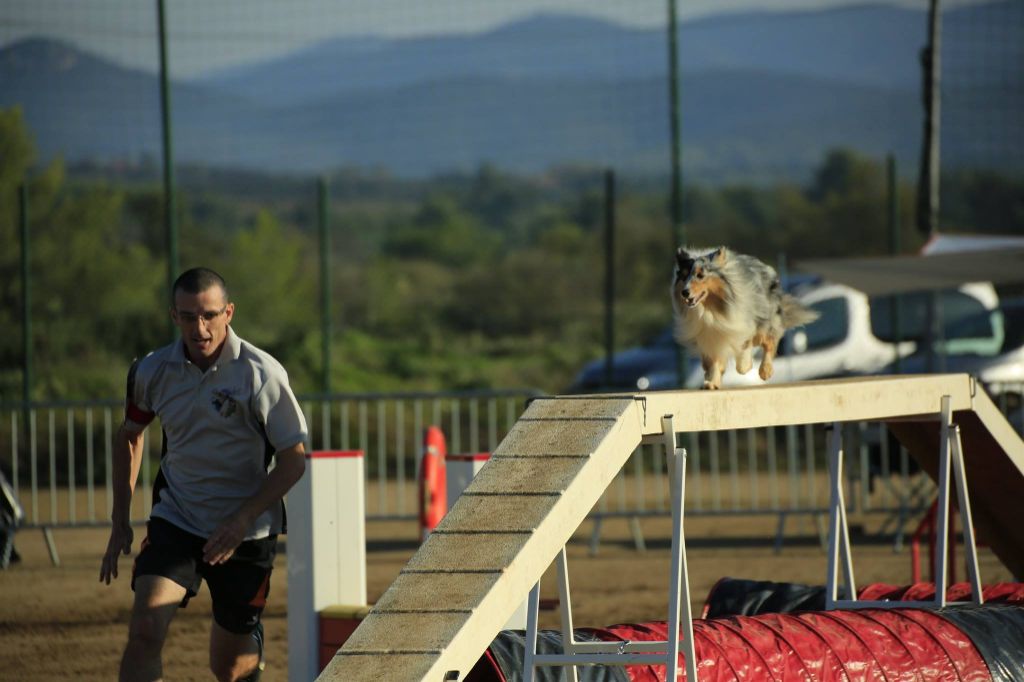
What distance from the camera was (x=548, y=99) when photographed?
4033 inches

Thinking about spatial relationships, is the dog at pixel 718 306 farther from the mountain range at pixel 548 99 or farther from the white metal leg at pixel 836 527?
the mountain range at pixel 548 99

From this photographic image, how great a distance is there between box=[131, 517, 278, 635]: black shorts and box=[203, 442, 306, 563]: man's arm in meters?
0.11

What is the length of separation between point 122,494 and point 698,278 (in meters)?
2.46

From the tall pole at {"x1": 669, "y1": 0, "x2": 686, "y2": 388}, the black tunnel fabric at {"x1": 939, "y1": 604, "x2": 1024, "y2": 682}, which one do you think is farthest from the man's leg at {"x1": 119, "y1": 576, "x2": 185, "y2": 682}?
the tall pole at {"x1": 669, "y1": 0, "x2": 686, "y2": 388}

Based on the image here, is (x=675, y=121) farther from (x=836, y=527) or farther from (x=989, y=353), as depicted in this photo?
(x=836, y=527)

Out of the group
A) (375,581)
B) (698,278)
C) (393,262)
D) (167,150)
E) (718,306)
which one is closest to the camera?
(698,278)

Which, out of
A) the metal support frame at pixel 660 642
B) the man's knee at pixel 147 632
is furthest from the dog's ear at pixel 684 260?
the man's knee at pixel 147 632

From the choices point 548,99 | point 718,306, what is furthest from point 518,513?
point 548,99

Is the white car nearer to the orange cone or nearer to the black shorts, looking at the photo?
the orange cone

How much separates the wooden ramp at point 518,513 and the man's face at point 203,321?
1162 millimetres

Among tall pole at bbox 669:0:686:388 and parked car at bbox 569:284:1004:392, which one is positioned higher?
tall pole at bbox 669:0:686:388

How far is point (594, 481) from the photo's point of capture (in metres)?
4.88

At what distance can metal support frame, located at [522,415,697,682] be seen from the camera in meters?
5.11

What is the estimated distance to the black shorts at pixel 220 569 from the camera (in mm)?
5289
